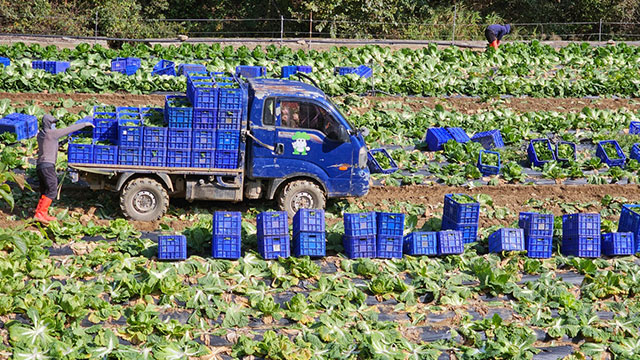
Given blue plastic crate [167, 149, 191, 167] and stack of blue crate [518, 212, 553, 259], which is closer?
stack of blue crate [518, 212, 553, 259]

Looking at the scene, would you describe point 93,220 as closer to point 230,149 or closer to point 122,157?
point 122,157

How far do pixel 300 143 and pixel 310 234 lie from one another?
6.36ft

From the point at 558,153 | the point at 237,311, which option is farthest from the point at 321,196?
the point at 558,153

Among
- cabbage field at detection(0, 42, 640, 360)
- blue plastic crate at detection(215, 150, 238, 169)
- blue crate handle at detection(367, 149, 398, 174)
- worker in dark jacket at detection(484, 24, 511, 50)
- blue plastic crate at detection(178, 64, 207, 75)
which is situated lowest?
cabbage field at detection(0, 42, 640, 360)

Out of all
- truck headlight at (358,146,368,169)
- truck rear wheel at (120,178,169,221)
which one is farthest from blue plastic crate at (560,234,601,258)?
truck rear wheel at (120,178,169,221)

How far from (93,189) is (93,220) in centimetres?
48

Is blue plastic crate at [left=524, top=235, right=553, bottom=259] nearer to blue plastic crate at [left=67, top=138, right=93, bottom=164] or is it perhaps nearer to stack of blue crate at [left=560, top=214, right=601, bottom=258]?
stack of blue crate at [left=560, top=214, right=601, bottom=258]

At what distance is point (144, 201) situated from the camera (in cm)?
1338

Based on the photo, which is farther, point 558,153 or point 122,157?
point 558,153

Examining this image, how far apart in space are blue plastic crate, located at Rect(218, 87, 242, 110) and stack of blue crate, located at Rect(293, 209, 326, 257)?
217 centimetres

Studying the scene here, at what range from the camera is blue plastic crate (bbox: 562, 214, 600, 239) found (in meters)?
12.8

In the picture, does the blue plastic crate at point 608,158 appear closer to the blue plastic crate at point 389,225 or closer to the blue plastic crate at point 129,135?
the blue plastic crate at point 389,225

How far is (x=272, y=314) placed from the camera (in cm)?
1069

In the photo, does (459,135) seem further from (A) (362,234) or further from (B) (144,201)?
(B) (144,201)
